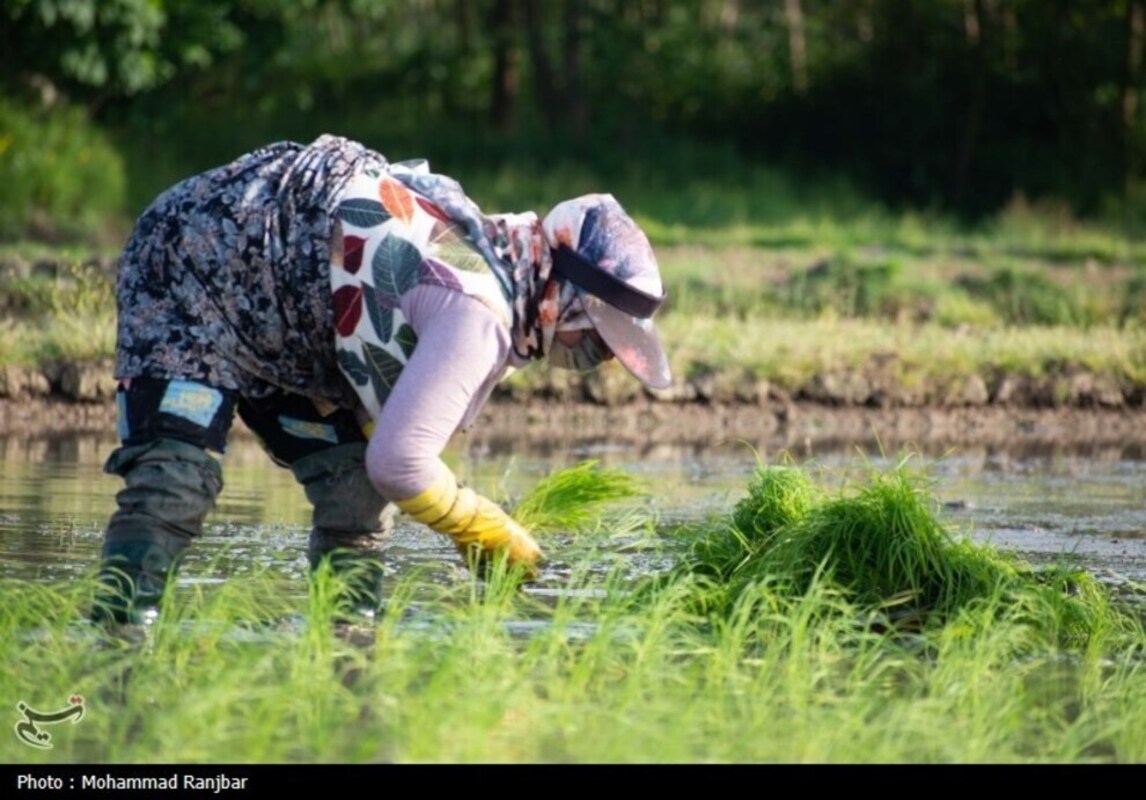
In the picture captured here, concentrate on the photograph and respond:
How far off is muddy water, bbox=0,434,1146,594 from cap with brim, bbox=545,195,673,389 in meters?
1.24

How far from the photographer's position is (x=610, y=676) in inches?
193

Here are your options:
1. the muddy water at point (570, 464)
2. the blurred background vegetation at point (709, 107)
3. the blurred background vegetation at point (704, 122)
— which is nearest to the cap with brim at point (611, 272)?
the muddy water at point (570, 464)

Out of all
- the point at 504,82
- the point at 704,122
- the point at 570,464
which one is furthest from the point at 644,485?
the point at 704,122

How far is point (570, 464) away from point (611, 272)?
5.23 m

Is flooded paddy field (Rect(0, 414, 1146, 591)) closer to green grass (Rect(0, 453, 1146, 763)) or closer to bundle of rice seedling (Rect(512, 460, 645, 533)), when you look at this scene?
bundle of rice seedling (Rect(512, 460, 645, 533))

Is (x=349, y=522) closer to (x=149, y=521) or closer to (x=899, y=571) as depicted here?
(x=149, y=521)

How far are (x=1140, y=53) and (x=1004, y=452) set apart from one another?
54.5 feet

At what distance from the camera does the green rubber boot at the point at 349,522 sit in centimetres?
542

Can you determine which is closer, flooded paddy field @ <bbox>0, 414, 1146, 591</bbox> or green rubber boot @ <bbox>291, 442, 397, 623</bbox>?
green rubber boot @ <bbox>291, 442, 397, 623</bbox>

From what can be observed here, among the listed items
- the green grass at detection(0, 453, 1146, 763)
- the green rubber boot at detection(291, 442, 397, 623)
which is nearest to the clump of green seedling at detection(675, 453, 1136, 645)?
the green grass at detection(0, 453, 1146, 763)

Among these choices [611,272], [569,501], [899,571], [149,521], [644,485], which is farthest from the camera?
[644,485]

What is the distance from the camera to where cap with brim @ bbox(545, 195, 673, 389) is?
15.9 feet

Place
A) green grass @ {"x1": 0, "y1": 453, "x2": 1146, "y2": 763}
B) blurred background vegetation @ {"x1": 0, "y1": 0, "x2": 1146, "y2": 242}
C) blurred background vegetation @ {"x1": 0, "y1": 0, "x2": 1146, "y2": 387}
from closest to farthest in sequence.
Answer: green grass @ {"x1": 0, "y1": 453, "x2": 1146, "y2": 763} → blurred background vegetation @ {"x1": 0, "y1": 0, "x2": 1146, "y2": 387} → blurred background vegetation @ {"x1": 0, "y1": 0, "x2": 1146, "y2": 242}
